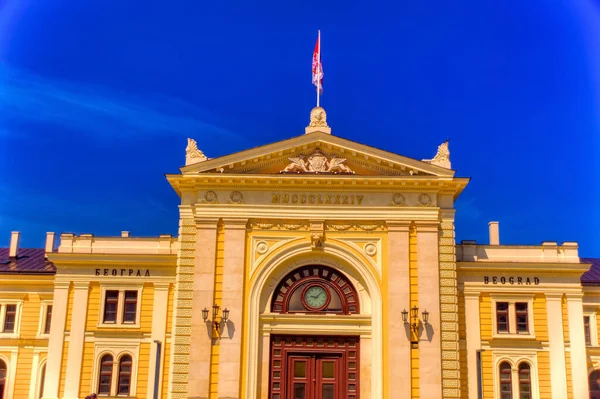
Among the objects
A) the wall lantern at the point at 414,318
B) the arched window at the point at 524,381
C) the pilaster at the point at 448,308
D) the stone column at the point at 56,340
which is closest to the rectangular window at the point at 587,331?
the arched window at the point at 524,381

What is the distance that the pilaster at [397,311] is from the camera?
106 feet

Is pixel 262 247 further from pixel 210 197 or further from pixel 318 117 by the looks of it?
pixel 318 117

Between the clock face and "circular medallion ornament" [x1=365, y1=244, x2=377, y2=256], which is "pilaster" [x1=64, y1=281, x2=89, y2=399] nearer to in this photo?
the clock face

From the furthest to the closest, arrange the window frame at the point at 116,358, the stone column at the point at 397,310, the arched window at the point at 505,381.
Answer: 1. the window frame at the point at 116,358
2. the arched window at the point at 505,381
3. the stone column at the point at 397,310

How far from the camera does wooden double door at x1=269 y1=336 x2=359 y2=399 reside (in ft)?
109

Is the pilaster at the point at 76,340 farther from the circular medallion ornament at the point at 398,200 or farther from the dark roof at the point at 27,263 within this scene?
the circular medallion ornament at the point at 398,200

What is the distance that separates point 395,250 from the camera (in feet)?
112

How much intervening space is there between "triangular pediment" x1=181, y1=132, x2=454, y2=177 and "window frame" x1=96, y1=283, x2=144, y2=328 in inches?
297

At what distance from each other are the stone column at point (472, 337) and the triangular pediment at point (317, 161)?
6.89m

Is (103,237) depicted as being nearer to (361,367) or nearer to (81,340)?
(81,340)

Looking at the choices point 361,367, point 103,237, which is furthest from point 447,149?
point 103,237

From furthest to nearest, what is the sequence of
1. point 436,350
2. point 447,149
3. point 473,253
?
point 473,253 < point 447,149 < point 436,350

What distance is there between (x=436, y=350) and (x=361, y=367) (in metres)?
3.53

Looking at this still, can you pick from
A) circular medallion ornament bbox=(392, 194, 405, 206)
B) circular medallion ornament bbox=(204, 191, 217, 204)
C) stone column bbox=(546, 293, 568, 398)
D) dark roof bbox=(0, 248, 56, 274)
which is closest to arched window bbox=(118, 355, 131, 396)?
dark roof bbox=(0, 248, 56, 274)
